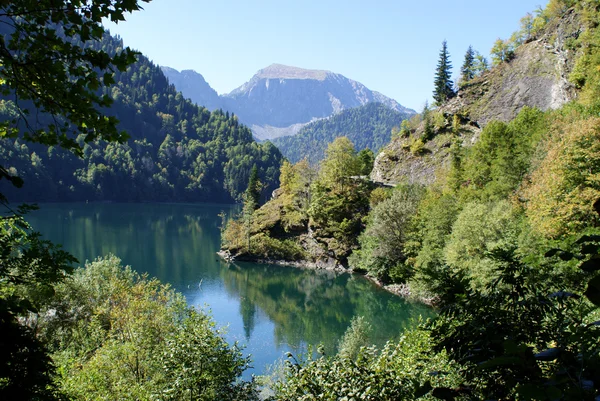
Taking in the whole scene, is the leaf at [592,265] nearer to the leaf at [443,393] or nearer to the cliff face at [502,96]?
the leaf at [443,393]

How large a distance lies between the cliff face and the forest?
1.34 meters

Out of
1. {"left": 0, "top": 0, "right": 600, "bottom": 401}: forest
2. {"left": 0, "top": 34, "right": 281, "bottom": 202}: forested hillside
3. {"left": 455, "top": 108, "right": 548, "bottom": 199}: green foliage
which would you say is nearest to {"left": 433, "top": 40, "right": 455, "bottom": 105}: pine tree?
{"left": 0, "top": 0, "right": 600, "bottom": 401}: forest

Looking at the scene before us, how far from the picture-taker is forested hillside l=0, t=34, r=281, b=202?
13262cm

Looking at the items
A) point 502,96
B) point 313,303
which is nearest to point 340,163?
point 502,96

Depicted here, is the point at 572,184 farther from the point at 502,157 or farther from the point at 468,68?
the point at 468,68

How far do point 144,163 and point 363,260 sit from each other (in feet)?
459

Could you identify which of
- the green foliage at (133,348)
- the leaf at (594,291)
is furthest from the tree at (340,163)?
the leaf at (594,291)

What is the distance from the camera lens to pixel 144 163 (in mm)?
167000

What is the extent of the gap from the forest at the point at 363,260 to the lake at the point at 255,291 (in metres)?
3.27

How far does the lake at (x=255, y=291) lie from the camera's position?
34.2 m

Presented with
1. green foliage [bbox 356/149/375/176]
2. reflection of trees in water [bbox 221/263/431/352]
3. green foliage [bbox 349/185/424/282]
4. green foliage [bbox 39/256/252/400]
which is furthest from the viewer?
green foliage [bbox 356/149/375/176]

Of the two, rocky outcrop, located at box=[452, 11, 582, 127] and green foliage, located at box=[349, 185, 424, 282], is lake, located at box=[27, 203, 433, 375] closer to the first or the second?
green foliage, located at box=[349, 185, 424, 282]

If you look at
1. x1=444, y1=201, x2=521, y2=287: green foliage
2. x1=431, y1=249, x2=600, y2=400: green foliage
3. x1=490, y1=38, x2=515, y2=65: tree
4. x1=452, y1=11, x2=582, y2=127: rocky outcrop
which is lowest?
x1=444, y1=201, x2=521, y2=287: green foliage

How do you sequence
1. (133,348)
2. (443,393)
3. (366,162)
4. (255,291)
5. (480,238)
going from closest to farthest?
(443,393)
(133,348)
(480,238)
(255,291)
(366,162)
